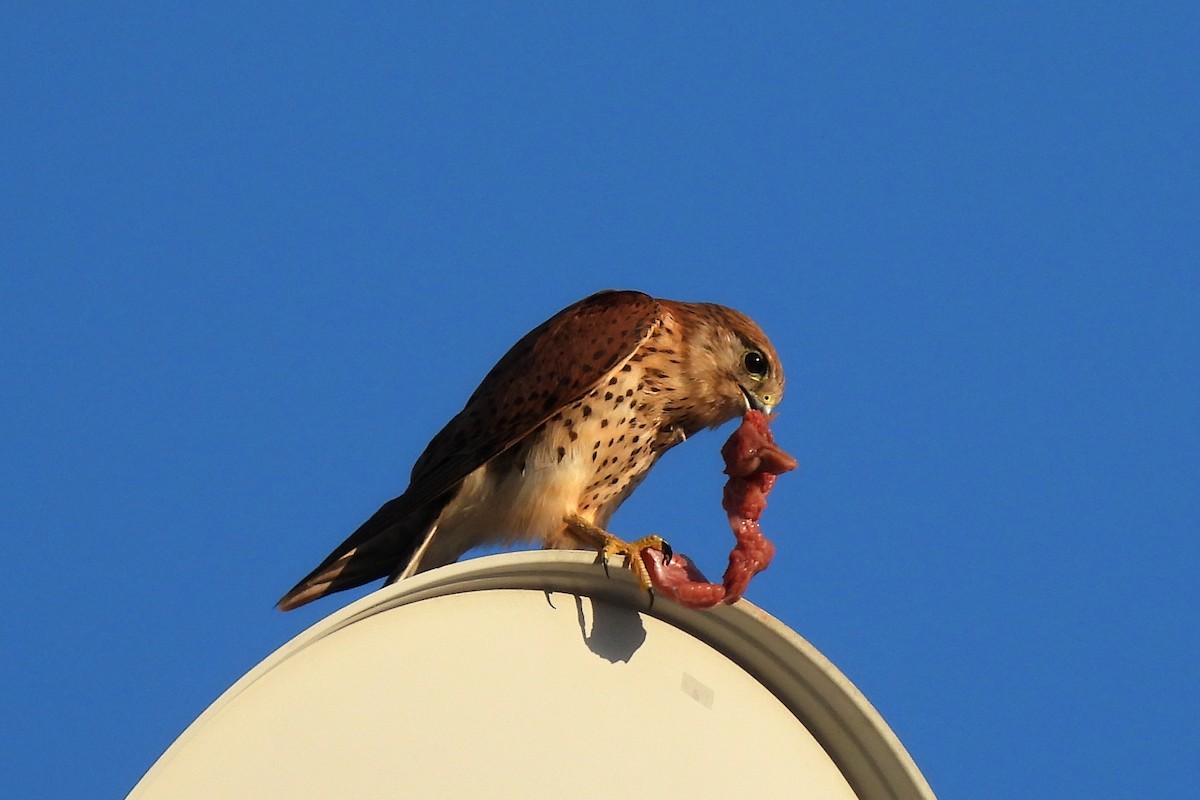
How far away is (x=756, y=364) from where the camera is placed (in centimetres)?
494

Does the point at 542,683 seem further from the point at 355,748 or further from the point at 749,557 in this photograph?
the point at 749,557

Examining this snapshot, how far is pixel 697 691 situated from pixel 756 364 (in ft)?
5.79

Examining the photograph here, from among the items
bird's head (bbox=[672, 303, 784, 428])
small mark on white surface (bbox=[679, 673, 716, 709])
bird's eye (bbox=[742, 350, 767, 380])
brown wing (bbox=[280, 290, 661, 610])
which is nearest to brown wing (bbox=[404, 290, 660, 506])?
brown wing (bbox=[280, 290, 661, 610])

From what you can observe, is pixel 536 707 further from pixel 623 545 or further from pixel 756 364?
pixel 756 364

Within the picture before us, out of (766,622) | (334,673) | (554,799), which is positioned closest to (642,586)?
(766,622)

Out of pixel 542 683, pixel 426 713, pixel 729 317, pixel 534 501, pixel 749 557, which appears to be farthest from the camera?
pixel 729 317

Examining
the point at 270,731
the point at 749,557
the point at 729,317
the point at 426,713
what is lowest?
the point at 270,731

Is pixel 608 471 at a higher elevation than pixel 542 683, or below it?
higher

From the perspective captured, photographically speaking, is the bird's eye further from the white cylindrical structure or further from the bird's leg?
the white cylindrical structure

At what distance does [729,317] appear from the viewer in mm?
5027

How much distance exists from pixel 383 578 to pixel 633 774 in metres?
1.65

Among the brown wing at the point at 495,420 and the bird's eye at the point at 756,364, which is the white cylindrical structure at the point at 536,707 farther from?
the bird's eye at the point at 756,364

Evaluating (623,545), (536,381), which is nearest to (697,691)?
(623,545)

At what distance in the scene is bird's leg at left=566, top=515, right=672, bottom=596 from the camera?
3508 mm
